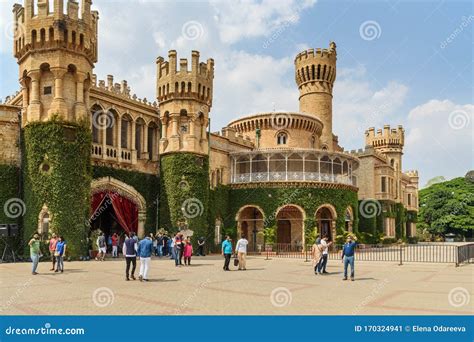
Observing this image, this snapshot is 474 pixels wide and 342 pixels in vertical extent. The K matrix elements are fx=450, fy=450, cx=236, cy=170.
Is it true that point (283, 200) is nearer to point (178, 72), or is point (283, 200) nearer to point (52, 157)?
point (178, 72)

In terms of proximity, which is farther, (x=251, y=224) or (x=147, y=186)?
(x=251, y=224)

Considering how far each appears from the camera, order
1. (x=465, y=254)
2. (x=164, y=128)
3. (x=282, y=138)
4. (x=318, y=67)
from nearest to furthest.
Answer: (x=465, y=254), (x=164, y=128), (x=282, y=138), (x=318, y=67)

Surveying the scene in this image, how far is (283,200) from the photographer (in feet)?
112

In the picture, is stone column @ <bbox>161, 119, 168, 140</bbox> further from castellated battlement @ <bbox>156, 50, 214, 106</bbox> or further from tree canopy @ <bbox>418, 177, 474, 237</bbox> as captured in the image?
tree canopy @ <bbox>418, 177, 474, 237</bbox>

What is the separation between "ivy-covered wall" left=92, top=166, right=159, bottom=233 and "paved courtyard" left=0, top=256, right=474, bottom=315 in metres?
10.6

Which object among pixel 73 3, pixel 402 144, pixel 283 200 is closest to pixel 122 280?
pixel 73 3

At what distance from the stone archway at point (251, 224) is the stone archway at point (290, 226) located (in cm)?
149

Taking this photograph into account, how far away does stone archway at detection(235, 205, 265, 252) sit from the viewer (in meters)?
35.5

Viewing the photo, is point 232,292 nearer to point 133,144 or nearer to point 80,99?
point 80,99

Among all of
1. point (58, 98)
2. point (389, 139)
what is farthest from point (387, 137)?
point (58, 98)

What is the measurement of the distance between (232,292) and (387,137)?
165 feet

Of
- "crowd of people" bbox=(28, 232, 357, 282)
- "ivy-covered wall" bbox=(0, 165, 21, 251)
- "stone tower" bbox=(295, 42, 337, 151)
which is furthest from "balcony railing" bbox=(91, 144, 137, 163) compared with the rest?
"stone tower" bbox=(295, 42, 337, 151)

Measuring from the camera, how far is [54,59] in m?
25.3

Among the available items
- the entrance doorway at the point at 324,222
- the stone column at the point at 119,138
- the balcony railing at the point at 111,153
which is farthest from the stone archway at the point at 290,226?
the stone column at the point at 119,138
